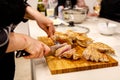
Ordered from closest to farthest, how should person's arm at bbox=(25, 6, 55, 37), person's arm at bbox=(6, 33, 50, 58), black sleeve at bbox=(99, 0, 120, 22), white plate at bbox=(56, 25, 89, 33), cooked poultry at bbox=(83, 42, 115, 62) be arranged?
person's arm at bbox=(6, 33, 50, 58), cooked poultry at bbox=(83, 42, 115, 62), person's arm at bbox=(25, 6, 55, 37), white plate at bbox=(56, 25, 89, 33), black sleeve at bbox=(99, 0, 120, 22)

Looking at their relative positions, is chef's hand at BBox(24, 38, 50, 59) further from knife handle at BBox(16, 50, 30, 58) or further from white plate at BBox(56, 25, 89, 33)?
white plate at BBox(56, 25, 89, 33)

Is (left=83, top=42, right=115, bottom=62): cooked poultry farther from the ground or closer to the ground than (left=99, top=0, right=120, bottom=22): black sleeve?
closer to the ground

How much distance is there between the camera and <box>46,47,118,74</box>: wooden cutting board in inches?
27.4

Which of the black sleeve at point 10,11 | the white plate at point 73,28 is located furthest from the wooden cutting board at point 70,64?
the white plate at point 73,28

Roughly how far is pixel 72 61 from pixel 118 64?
8.0 inches

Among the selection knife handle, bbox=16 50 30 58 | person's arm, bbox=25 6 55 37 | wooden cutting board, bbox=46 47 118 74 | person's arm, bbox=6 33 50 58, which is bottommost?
wooden cutting board, bbox=46 47 118 74

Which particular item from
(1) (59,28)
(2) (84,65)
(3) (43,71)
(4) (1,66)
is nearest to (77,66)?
(2) (84,65)

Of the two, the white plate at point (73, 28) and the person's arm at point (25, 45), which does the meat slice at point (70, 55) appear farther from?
the white plate at point (73, 28)

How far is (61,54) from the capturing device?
0.78 m

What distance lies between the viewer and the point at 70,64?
729 millimetres

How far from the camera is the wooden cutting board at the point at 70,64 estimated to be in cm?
70

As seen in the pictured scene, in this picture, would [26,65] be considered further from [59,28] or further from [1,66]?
[1,66]

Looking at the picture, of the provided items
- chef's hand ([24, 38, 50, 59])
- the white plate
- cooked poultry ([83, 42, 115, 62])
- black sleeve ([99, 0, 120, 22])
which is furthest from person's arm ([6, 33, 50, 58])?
black sleeve ([99, 0, 120, 22])

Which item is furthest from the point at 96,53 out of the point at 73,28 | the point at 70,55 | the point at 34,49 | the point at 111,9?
the point at 111,9
